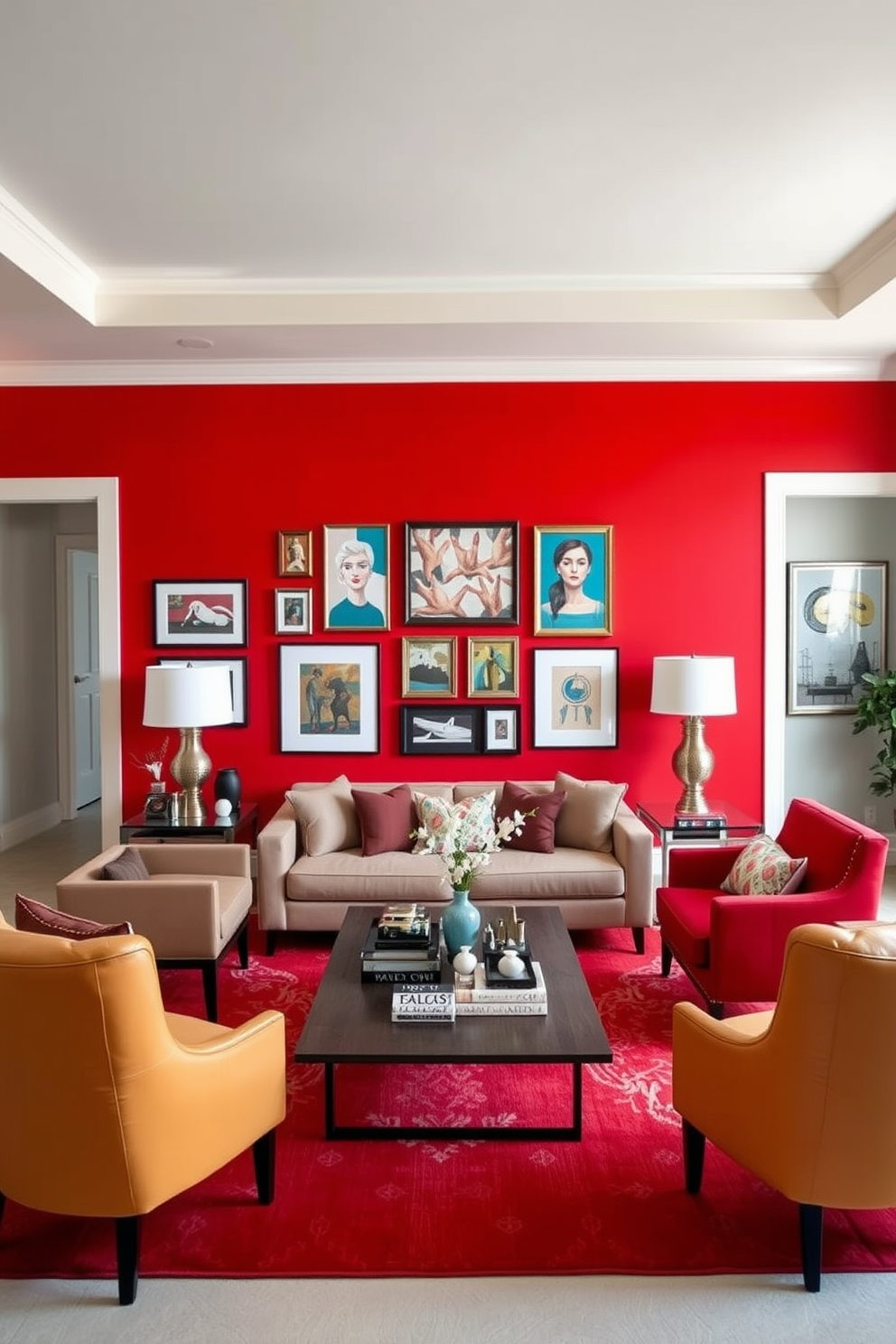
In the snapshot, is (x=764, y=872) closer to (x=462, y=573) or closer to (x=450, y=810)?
(x=450, y=810)

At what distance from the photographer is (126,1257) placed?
2369mm

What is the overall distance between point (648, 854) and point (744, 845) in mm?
513

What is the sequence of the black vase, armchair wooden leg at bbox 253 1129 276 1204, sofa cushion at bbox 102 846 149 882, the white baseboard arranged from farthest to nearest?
the white baseboard, the black vase, sofa cushion at bbox 102 846 149 882, armchair wooden leg at bbox 253 1129 276 1204

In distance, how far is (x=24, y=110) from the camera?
3227 millimetres

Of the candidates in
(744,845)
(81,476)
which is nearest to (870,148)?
(744,845)

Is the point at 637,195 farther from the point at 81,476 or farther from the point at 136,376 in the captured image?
the point at 81,476

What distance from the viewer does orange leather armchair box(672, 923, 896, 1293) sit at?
223cm

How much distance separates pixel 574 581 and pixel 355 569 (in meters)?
1.34

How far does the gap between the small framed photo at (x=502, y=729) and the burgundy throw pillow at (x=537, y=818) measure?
55 cm

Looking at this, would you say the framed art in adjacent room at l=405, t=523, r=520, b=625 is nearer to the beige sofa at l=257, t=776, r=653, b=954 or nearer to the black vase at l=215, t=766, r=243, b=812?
the black vase at l=215, t=766, r=243, b=812

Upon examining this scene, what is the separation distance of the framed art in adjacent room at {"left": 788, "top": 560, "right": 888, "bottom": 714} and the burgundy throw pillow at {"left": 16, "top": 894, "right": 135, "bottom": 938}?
517 cm

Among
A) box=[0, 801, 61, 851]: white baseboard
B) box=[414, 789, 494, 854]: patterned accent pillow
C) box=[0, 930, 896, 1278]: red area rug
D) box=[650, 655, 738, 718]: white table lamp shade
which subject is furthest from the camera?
box=[0, 801, 61, 851]: white baseboard

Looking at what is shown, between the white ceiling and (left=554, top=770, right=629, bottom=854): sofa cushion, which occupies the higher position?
the white ceiling

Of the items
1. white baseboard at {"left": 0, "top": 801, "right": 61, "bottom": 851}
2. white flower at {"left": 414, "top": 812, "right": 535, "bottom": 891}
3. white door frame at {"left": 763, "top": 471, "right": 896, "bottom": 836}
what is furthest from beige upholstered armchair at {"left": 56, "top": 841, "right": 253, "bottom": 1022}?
white door frame at {"left": 763, "top": 471, "right": 896, "bottom": 836}
